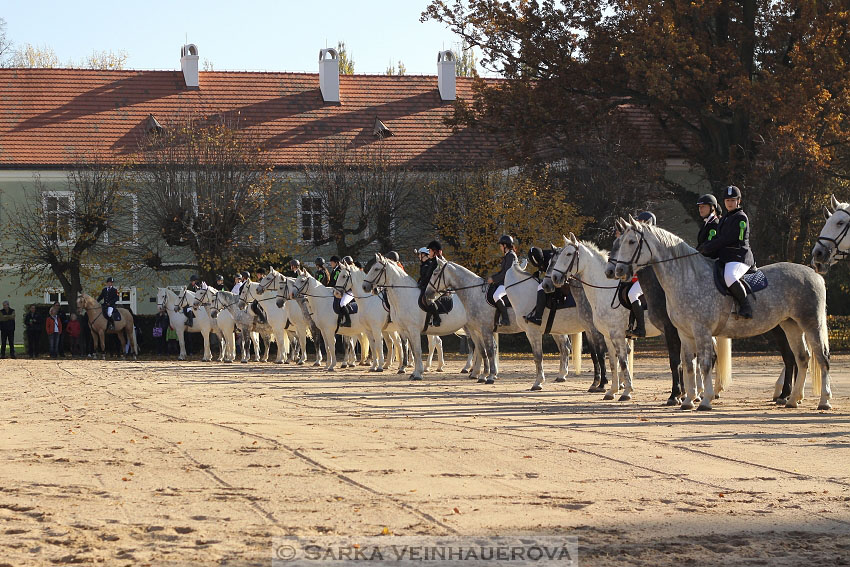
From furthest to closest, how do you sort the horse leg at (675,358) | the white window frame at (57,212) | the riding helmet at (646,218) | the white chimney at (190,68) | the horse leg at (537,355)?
the white chimney at (190,68) < the white window frame at (57,212) < the horse leg at (537,355) < the riding helmet at (646,218) < the horse leg at (675,358)

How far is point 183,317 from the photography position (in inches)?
1558

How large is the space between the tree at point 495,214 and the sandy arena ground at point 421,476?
22.4 metres

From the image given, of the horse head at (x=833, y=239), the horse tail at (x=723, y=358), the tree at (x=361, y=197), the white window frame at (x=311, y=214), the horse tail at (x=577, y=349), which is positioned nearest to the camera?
the horse head at (x=833, y=239)

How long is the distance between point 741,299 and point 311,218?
3418 centimetres

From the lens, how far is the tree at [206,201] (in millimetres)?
46719

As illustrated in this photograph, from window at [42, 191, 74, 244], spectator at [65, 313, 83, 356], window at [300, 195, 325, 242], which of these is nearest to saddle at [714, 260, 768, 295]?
spectator at [65, 313, 83, 356]

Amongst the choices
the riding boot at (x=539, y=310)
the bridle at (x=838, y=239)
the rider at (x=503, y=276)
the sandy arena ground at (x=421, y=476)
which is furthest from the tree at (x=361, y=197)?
the bridle at (x=838, y=239)

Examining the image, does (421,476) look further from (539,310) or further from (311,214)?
(311,214)

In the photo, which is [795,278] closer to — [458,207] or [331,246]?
[458,207]

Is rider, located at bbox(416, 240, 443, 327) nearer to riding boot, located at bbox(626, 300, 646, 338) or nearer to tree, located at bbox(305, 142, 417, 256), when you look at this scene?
riding boot, located at bbox(626, 300, 646, 338)

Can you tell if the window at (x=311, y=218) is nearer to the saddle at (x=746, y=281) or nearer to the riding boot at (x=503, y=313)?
the riding boot at (x=503, y=313)

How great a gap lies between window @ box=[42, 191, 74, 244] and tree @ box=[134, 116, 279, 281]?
2718 mm

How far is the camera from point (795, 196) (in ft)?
130

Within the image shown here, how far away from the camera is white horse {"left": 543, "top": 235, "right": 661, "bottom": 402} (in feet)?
63.7
